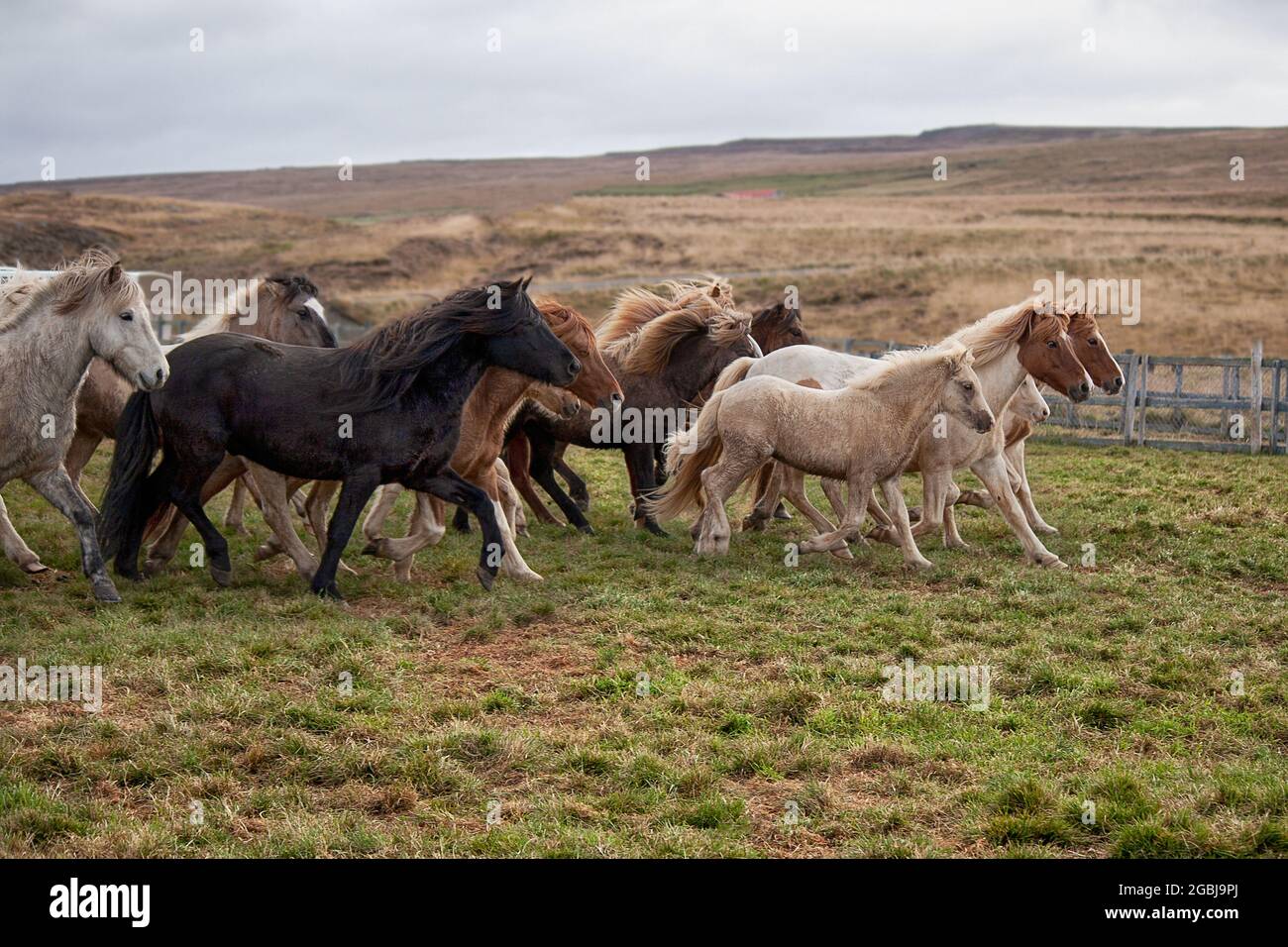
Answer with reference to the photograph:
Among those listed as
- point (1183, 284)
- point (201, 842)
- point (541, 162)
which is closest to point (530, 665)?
point (201, 842)

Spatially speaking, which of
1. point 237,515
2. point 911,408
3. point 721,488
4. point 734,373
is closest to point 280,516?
point 237,515

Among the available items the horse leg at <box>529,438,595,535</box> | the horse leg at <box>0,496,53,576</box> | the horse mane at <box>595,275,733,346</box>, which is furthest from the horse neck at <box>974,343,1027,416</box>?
the horse leg at <box>0,496,53,576</box>

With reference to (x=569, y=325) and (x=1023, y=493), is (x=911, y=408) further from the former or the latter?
(x=569, y=325)

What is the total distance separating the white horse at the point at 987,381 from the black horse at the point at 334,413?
9.19ft

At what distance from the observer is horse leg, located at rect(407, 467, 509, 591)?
7398 millimetres

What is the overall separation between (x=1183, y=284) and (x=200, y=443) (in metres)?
39.7

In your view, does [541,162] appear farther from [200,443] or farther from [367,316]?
[200,443]

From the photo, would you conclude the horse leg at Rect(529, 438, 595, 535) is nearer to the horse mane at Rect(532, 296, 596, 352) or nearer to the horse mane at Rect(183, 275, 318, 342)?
the horse mane at Rect(532, 296, 596, 352)

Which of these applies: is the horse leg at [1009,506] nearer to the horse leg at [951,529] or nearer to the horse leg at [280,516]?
the horse leg at [951,529]

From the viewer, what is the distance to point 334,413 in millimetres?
7387

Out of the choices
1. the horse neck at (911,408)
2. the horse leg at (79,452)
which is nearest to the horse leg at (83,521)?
the horse leg at (79,452)

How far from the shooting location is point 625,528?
34.4ft
